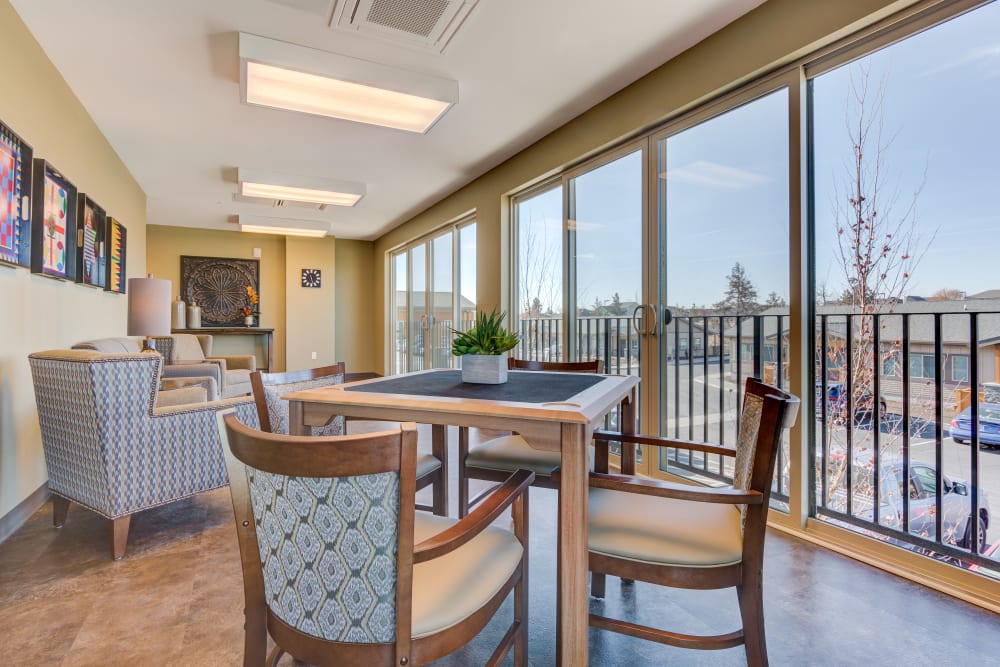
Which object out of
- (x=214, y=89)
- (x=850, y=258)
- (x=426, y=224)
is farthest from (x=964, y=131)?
(x=426, y=224)

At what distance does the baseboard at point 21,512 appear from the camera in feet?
7.51

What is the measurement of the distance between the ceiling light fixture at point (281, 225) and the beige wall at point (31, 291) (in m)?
2.81

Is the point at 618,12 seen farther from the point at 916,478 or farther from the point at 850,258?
the point at 916,478

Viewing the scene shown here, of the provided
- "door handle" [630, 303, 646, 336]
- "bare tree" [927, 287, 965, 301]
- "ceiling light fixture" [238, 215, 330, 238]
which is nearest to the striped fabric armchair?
"door handle" [630, 303, 646, 336]

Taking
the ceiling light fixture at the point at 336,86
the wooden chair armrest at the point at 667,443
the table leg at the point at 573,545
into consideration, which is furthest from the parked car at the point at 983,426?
the ceiling light fixture at the point at 336,86

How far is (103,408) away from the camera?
2037 millimetres

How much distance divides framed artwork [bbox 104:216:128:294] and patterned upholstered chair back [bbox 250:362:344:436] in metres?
3.22

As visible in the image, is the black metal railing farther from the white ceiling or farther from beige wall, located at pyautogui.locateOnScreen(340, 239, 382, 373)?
beige wall, located at pyautogui.locateOnScreen(340, 239, 382, 373)

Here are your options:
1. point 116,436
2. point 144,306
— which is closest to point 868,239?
point 116,436

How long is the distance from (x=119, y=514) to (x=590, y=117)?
11.6 ft

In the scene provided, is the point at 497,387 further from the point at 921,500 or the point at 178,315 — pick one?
the point at 178,315

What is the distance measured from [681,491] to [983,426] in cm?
160

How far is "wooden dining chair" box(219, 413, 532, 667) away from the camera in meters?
0.81

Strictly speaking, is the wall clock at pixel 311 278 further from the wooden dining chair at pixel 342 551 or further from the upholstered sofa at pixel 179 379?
the wooden dining chair at pixel 342 551
